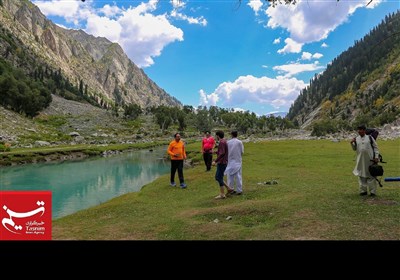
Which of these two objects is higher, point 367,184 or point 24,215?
point 24,215

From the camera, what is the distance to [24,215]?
281 inches

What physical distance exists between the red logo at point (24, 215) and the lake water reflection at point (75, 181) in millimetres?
13559

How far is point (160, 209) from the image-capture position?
14227 mm

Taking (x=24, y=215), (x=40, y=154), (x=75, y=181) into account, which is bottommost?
(x=75, y=181)

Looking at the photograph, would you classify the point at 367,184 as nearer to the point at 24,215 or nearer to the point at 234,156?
the point at 234,156

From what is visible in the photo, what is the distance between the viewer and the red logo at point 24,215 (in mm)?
6984

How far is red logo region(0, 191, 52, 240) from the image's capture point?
22.9ft

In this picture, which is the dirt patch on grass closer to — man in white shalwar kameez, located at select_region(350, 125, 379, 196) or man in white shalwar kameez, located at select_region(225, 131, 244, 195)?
man in white shalwar kameez, located at select_region(350, 125, 379, 196)

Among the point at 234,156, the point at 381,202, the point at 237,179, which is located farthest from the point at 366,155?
the point at 237,179

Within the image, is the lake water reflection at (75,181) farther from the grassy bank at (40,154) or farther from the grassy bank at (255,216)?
the grassy bank at (255,216)

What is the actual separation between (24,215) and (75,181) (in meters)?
28.3

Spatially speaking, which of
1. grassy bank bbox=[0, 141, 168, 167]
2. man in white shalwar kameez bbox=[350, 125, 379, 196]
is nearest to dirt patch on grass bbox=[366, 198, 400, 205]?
man in white shalwar kameez bbox=[350, 125, 379, 196]

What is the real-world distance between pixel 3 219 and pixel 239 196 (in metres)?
10.6
